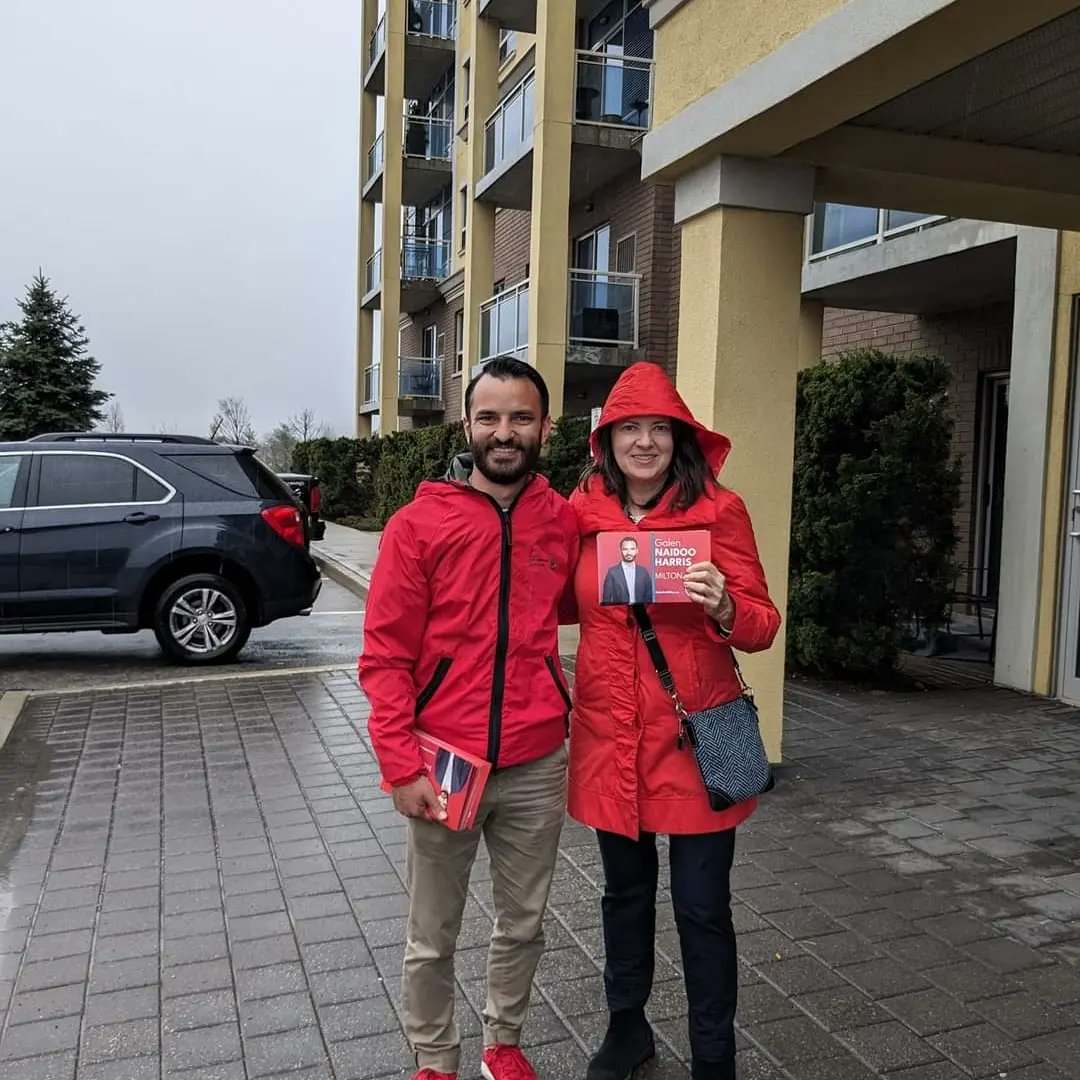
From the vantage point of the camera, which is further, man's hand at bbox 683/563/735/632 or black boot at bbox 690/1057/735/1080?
black boot at bbox 690/1057/735/1080

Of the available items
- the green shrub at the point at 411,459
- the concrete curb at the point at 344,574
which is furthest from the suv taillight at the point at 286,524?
the green shrub at the point at 411,459

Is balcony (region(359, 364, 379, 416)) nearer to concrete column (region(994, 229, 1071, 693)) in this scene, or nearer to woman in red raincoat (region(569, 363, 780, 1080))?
concrete column (region(994, 229, 1071, 693))

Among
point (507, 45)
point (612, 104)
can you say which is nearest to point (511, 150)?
point (612, 104)

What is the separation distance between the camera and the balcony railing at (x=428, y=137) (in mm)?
27531

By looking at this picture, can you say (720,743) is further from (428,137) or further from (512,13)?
(428,137)

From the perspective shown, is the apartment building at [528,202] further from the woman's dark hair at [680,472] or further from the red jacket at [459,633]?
the red jacket at [459,633]

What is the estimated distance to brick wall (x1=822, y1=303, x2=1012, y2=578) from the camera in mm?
10219

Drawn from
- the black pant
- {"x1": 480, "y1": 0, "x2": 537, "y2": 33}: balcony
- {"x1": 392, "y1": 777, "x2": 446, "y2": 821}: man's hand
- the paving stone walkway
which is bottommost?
the paving stone walkway

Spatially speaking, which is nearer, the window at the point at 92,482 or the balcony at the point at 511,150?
the window at the point at 92,482

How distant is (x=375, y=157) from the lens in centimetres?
3005

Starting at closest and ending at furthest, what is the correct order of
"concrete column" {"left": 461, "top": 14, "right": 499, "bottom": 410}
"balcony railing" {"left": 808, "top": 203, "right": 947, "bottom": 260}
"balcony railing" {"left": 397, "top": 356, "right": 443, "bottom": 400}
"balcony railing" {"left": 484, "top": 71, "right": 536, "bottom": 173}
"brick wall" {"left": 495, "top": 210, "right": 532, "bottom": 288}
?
"balcony railing" {"left": 808, "top": 203, "right": 947, "bottom": 260} → "balcony railing" {"left": 484, "top": 71, "right": 536, "bottom": 173} → "concrete column" {"left": 461, "top": 14, "right": 499, "bottom": 410} → "brick wall" {"left": 495, "top": 210, "right": 532, "bottom": 288} → "balcony railing" {"left": 397, "top": 356, "right": 443, "bottom": 400}

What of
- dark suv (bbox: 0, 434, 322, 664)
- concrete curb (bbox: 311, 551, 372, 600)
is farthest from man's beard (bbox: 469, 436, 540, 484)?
concrete curb (bbox: 311, 551, 372, 600)

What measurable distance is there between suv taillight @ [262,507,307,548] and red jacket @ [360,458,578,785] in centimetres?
628

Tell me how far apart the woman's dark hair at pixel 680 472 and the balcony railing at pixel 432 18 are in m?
27.5
